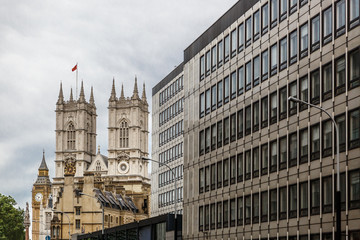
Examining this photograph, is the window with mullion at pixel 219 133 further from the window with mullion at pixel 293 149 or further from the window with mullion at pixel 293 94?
the window with mullion at pixel 293 94

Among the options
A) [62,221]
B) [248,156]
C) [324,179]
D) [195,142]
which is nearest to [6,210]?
[62,221]

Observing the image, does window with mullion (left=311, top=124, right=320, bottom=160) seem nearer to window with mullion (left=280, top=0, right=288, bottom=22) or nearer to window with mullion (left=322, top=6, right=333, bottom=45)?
window with mullion (left=322, top=6, right=333, bottom=45)

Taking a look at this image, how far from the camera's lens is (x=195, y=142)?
61.8m

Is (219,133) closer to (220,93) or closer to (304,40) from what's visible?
(220,93)

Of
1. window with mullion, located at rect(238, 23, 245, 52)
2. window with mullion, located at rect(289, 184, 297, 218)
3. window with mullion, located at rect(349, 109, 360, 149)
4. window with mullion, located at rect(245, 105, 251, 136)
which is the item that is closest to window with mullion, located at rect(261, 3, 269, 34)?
window with mullion, located at rect(238, 23, 245, 52)

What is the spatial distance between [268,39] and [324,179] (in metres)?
11.7

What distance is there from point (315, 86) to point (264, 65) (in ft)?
25.8

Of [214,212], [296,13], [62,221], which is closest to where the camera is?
[296,13]

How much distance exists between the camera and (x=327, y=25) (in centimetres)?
3988

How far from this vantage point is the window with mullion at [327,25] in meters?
39.5

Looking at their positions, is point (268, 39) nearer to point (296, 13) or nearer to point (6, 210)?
point (296, 13)

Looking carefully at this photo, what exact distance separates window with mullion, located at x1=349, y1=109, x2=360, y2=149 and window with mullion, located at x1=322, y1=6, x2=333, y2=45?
486 cm

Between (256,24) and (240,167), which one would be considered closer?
(256,24)

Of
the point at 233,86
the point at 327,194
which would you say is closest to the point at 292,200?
the point at 327,194
